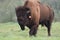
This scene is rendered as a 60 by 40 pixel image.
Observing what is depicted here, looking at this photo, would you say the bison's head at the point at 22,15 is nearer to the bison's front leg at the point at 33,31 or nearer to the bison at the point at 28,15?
the bison at the point at 28,15

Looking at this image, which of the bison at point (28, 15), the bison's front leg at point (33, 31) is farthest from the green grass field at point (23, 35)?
Answer: the bison at point (28, 15)

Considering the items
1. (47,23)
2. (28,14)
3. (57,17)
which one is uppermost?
(28,14)

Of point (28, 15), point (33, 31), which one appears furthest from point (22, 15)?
point (33, 31)

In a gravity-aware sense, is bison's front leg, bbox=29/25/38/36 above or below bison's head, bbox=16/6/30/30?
below

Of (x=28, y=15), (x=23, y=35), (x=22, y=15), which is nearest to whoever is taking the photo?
(x=22, y=15)

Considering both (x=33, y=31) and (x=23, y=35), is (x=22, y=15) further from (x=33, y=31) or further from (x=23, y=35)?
(x=23, y=35)

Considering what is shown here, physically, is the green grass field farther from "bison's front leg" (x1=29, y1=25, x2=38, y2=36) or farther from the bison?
the bison

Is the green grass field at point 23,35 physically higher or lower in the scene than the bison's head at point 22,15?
lower

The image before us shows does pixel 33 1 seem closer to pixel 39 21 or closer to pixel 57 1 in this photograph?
pixel 39 21

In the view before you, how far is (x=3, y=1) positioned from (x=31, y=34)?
19629 millimetres

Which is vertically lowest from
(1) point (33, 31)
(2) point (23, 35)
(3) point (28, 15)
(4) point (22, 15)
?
(2) point (23, 35)

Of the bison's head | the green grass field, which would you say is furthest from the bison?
the green grass field

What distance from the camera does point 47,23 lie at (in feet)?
61.9

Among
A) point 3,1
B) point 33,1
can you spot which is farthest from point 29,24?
point 3,1
